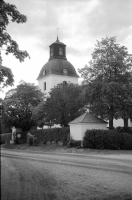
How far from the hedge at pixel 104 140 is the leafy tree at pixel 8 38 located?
24049 millimetres

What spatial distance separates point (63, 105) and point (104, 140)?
10388 millimetres

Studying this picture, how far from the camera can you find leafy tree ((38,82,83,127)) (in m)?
34.4

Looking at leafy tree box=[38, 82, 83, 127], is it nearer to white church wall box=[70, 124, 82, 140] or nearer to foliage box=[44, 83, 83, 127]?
foliage box=[44, 83, 83, 127]

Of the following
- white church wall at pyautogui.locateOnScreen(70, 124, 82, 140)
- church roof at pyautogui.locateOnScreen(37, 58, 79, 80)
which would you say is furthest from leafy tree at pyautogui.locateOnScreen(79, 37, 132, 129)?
church roof at pyautogui.locateOnScreen(37, 58, 79, 80)

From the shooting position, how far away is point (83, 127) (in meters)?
28.7

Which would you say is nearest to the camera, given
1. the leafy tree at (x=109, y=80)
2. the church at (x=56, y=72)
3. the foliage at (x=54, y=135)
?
the leafy tree at (x=109, y=80)

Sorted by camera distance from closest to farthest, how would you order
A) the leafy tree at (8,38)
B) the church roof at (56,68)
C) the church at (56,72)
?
the leafy tree at (8,38), the church at (56,72), the church roof at (56,68)

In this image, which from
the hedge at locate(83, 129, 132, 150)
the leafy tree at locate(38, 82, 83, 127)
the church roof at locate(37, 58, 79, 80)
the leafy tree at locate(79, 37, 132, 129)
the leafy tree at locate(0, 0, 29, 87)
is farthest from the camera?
the church roof at locate(37, 58, 79, 80)

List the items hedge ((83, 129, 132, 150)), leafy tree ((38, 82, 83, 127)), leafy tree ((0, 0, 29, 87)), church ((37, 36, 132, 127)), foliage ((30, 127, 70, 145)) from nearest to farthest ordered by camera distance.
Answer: leafy tree ((0, 0, 29, 87)), hedge ((83, 129, 132, 150)), foliage ((30, 127, 70, 145)), leafy tree ((38, 82, 83, 127)), church ((37, 36, 132, 127))

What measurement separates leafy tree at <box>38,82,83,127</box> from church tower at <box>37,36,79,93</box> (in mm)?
22171

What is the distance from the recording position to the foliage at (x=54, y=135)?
102 feet

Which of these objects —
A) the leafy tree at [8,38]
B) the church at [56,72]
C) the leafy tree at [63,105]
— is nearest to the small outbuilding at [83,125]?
the leafy tree at [63,105]

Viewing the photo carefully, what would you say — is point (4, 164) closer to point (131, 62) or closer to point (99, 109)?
point (99, 109)

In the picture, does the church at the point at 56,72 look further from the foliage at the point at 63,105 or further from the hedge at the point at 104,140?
the hedge at the point at 104,140
